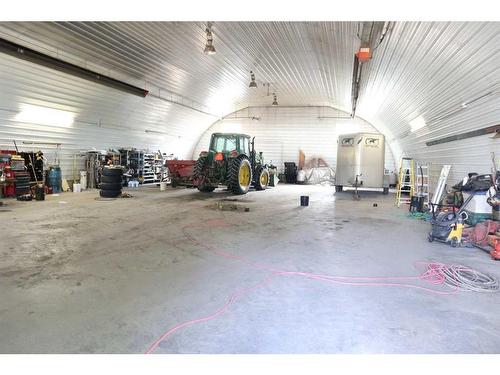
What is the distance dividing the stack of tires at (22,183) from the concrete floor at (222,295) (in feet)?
12.1

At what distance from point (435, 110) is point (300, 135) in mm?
10039

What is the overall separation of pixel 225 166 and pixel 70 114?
4426 millimetres

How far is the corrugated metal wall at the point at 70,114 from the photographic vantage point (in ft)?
Answer: 24.2

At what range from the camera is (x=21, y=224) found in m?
5.04

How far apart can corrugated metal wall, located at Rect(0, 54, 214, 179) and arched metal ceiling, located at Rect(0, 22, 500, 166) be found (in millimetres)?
662

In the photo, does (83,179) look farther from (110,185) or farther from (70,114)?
(110,185)

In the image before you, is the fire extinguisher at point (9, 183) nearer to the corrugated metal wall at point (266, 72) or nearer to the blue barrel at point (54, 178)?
the corrugated metal wall at point (266, 72)

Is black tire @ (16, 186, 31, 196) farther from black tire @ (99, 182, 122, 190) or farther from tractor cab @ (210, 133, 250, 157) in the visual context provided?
tractor cab @ (210, 133, 250, 157)

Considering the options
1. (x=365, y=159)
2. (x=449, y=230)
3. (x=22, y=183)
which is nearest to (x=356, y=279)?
(x=449, y=230)

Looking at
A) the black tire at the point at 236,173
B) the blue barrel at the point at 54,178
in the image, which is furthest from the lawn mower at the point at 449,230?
the blue barrel at the point at 54,178

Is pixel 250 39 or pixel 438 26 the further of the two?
pixel 250 39

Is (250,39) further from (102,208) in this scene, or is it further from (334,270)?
(334,270)

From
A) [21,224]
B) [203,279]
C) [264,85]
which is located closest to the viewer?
[203,279]
